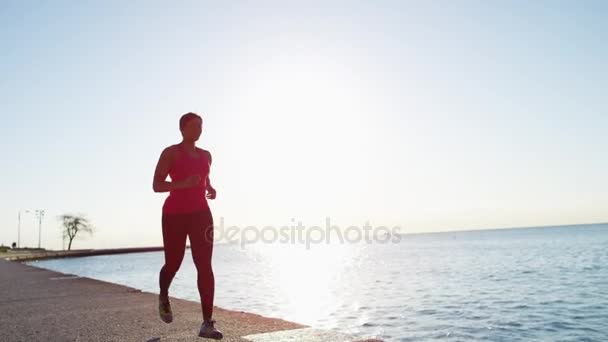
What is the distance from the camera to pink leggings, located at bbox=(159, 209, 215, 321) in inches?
188

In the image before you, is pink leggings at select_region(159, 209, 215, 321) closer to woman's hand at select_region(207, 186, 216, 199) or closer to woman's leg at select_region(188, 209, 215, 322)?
woman's leg at select_region(188, 209, 215, 322)

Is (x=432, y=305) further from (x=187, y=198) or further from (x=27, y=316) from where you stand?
(x=187, y=198)

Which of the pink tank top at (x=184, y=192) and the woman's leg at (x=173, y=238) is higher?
the pink tank top at (x=184, y=192)

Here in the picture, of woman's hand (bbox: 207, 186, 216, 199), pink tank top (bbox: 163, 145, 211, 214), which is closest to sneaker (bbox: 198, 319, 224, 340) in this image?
pink tank top (bbox: 163, 145, 211, 214)

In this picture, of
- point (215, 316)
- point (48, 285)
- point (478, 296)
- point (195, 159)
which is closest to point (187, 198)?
point (195, 159)

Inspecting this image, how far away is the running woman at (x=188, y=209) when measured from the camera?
4.74 meters

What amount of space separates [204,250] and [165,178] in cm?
77

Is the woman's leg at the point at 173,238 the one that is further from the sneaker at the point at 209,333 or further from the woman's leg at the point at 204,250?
the sneaker at the point at 209,333

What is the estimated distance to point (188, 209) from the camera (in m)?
4.77

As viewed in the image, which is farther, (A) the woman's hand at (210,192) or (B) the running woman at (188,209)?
(A) the woman's hand at (210,192)

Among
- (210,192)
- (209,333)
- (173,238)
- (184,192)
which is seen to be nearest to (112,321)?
(209,333)

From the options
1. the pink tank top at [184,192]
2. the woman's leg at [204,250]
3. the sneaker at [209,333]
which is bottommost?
the sneaker at [209,333]

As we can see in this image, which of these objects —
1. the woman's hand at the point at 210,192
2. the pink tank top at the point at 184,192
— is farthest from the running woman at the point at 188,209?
the woman's hand at the point at 210,192

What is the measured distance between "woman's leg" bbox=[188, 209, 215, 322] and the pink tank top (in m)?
0.11
